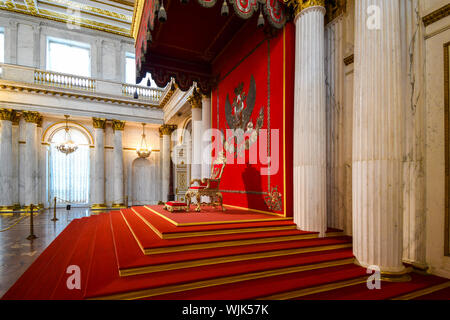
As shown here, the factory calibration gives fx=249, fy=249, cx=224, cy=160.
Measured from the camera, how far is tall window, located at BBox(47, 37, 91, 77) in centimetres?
1106

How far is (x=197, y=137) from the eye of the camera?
7.69 metres

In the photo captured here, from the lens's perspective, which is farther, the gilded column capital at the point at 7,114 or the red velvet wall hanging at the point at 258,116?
the gilded column capital at the point at 7,114

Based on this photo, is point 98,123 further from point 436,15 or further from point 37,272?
point 436,15

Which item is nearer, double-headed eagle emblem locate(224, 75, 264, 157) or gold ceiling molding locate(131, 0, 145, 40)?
gold ceiling molding locate(131, 0, 145, 40)

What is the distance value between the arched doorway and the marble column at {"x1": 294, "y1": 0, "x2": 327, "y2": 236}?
36.4 ft

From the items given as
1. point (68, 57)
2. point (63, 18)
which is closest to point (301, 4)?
point (63, 18)

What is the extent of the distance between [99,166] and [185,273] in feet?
33.4

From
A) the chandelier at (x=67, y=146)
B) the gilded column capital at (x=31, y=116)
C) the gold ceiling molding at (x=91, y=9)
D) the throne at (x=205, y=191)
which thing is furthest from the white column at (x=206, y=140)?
the gilded column capital at (x=31, y=116)

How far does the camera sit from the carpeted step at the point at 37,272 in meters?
2.19

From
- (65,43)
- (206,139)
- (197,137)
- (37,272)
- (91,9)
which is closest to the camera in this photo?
(37,272)

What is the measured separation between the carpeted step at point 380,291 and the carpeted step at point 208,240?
918 mm

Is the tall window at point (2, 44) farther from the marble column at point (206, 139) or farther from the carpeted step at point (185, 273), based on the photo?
the carpeted step at point (185, 273)

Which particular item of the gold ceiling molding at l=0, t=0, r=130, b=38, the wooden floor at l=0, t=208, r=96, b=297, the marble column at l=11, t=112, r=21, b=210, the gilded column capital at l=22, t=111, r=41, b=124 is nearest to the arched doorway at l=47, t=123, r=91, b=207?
the gilded column capital at l=22, t=111, r=41, b=124

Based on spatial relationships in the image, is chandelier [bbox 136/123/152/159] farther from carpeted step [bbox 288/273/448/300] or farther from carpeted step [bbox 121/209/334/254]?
carpeted step [bbox 288/273/448/300]
